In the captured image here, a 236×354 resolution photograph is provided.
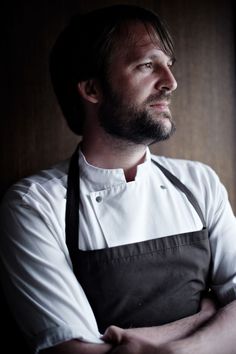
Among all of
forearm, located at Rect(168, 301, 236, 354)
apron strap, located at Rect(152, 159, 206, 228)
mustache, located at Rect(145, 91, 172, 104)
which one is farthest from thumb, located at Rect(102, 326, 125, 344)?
mustache, located at Rect(145, 91, 172, 104)

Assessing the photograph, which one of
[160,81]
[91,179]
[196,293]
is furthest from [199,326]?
[160,81]

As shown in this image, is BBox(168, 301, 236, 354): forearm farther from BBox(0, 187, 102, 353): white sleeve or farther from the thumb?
BBox(0, 187, 102, 353): white sleeve

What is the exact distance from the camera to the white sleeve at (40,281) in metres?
1.13

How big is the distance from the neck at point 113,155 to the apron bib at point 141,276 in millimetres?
159

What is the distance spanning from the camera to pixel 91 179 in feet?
4.69

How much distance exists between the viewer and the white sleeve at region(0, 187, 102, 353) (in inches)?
44.5

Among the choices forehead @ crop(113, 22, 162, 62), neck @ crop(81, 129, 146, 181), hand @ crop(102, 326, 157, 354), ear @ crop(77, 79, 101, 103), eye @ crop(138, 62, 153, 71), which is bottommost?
hand @ crop(102, 326, 157, 354)

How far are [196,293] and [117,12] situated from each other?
995mm

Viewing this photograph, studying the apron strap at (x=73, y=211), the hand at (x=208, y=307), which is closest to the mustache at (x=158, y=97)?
the apron strap at (x=73, y=211)

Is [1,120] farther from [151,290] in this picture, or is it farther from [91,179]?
[151,290]

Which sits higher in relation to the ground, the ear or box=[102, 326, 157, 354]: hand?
the ear

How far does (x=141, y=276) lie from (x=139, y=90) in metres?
0.60

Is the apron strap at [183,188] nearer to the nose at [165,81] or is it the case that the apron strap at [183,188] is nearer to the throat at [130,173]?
the throat at [130,173]

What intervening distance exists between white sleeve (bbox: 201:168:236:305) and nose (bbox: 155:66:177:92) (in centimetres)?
37
